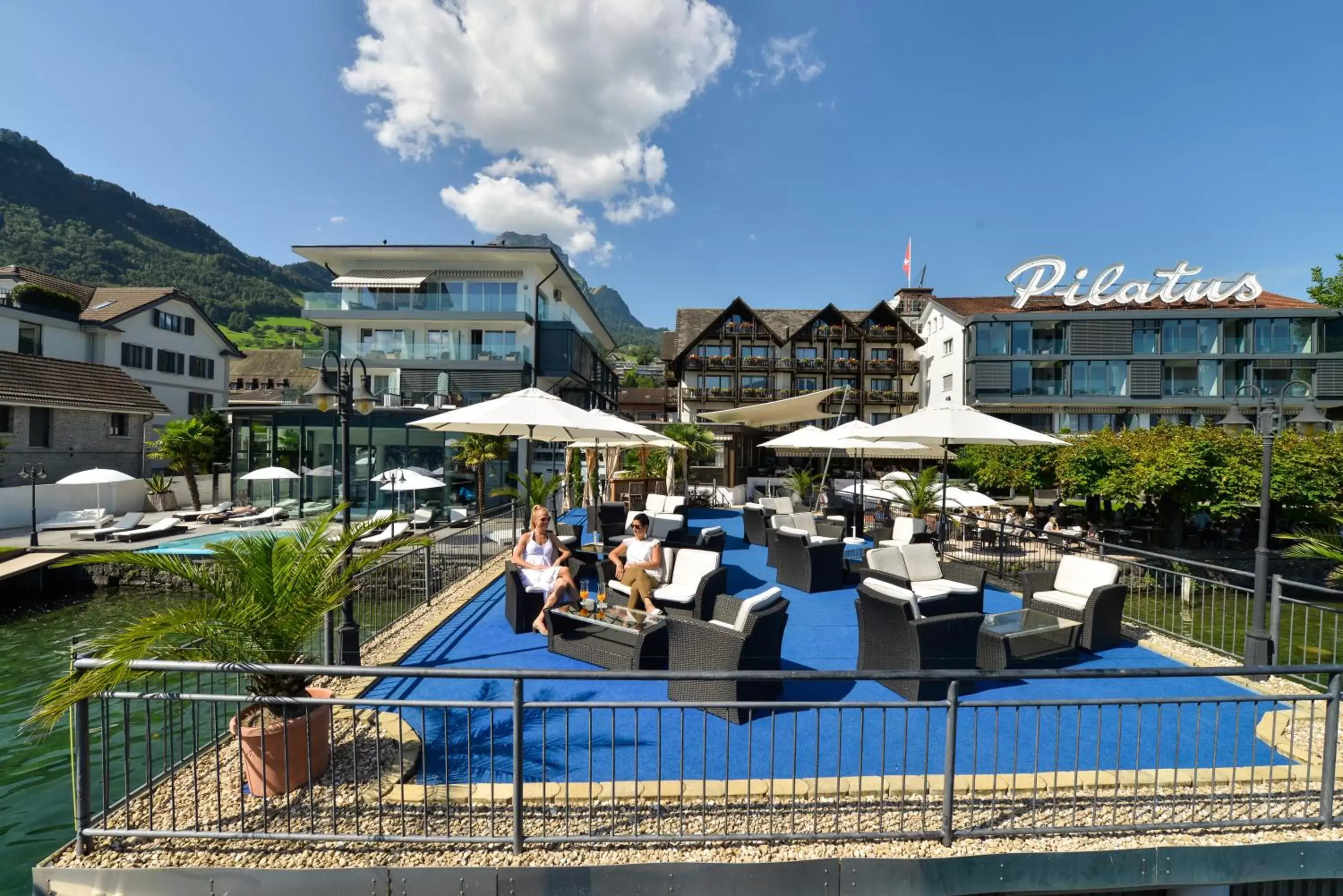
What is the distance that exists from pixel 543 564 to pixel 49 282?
39.4 m

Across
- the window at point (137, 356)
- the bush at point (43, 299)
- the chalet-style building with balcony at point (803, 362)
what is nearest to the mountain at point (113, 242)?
the window at point (137, 356)

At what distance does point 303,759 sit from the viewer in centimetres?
365

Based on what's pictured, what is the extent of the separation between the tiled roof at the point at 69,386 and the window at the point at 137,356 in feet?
10.0

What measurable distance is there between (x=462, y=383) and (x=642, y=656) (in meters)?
21.6

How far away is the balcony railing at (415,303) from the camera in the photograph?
80.5ft

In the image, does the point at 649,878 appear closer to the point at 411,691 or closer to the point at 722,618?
the point at 722,618

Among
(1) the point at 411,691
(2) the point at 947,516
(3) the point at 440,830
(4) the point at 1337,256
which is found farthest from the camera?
(4) the point at 1337,256

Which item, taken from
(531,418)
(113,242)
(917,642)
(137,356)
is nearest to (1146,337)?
(917,642)

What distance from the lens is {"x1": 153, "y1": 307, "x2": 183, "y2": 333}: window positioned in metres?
29.2

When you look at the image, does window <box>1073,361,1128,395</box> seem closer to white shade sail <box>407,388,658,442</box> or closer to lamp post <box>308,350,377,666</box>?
white shade sail <box>407,388,658,442</box>

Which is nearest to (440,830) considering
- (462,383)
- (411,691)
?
(411,691)

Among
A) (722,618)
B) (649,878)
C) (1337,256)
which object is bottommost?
(649,878)

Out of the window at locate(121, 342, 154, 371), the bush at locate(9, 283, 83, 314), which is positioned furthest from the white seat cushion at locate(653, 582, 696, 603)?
the window at locate(121, 342, 154, 371)

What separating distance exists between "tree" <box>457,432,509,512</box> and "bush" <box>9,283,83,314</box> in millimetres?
20509
